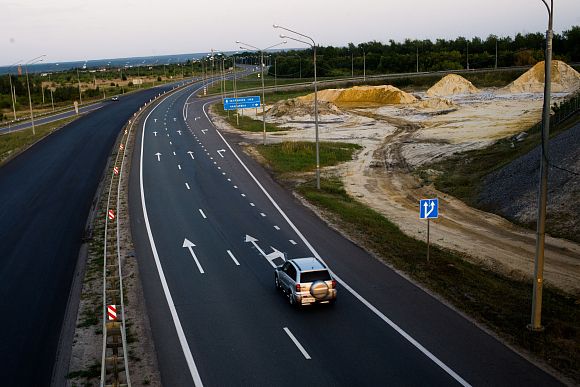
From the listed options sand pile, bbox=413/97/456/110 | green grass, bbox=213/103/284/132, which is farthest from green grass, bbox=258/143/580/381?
sand pile, bbox=413/97/456/110

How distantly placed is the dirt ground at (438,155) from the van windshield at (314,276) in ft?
26.3

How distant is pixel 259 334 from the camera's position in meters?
17.0

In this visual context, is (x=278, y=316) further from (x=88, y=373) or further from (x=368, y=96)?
(x=368, y=96)

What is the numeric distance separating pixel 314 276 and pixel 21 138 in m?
56.1

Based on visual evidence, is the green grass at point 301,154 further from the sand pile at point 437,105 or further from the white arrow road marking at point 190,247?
the sand pile at point 437,105

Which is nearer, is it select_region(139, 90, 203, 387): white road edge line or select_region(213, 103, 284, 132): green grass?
select_region(139, 90, 203, 387): white road edge line

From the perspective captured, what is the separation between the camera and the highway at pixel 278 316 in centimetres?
1464

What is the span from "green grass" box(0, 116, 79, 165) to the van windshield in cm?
3852

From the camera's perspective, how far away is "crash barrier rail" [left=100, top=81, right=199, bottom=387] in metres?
14.2

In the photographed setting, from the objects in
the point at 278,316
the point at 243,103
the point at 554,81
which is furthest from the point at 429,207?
the point at 554,81

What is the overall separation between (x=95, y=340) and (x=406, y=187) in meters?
27.0

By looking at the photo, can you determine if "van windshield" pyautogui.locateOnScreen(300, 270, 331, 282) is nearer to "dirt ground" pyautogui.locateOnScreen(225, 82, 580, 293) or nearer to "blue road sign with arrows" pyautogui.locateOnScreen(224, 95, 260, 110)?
"dirt ground" pyautogui.locateOnScreen(225, 82, 580, 293)

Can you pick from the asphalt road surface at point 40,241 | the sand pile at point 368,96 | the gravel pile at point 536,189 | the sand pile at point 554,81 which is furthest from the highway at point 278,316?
the sand pile at point 554,81

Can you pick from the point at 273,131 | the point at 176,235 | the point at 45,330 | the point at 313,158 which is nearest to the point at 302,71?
the point at 273,131
